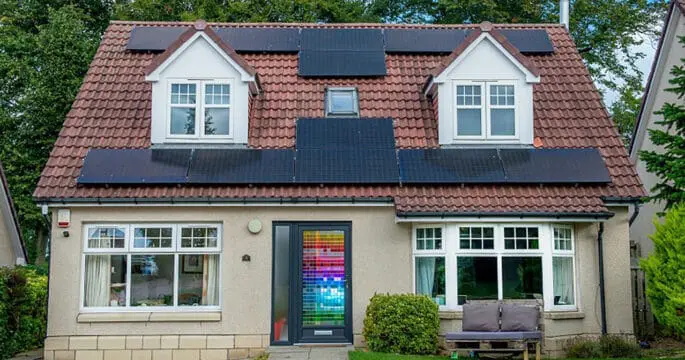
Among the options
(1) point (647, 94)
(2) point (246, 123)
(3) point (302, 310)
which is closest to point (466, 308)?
(3) point (302, 310)

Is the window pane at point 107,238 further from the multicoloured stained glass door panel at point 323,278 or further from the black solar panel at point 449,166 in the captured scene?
the black solar panel at point 449,166

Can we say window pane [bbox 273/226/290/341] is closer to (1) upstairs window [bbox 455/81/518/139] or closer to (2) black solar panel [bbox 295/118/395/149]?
(2) black solar panel [bbox 295/118/395/149]

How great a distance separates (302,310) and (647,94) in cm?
1260

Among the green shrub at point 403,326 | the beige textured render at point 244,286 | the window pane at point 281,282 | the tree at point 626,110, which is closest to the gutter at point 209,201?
the beige textured render at point 244,286

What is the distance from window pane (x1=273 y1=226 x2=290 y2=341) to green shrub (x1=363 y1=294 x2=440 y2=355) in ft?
6.71

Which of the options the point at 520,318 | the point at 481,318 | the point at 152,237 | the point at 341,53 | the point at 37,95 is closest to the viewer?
the point at 520,318

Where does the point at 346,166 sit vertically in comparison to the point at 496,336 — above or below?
above

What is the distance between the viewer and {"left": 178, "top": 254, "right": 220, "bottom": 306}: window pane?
1468 centimetres

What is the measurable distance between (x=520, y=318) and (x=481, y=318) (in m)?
0.71

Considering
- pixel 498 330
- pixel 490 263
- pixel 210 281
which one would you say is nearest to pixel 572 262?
pixel 490 263

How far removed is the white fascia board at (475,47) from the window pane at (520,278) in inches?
164

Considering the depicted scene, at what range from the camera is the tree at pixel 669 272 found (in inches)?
449

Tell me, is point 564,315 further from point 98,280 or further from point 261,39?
point 261,39

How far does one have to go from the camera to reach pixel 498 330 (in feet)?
43.2
